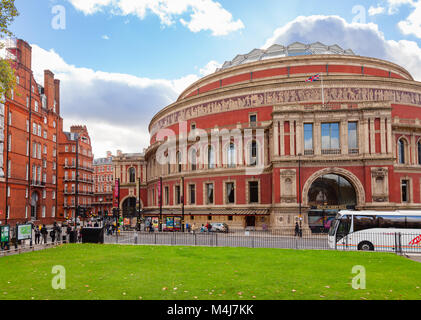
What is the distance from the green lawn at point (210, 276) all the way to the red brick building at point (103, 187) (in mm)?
92946

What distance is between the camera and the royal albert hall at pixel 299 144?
37.5 meters

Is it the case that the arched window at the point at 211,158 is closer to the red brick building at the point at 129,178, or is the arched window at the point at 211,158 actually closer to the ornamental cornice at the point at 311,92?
the ornamental cornice at the point at 311,92

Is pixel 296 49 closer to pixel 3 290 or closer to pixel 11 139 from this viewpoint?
pixel 11 139

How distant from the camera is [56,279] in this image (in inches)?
522

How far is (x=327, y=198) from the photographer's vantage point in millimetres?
38688

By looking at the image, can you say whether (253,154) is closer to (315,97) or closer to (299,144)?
(299,144)

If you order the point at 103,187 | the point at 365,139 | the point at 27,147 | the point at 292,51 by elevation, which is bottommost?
the point at 103,187

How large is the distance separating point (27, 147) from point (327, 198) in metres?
42.4

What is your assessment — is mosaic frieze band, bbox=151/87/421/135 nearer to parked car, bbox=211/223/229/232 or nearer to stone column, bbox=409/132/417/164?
stone column, bbox=409/132/417/164

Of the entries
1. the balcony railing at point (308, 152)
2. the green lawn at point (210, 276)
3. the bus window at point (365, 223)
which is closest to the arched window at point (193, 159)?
the balcony railing at point (308, 152)

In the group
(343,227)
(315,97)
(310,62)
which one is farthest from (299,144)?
(310,62)

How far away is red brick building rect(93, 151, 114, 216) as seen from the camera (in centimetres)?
11050

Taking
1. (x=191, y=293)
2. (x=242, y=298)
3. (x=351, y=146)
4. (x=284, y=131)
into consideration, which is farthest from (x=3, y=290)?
(x=351, y=146)
